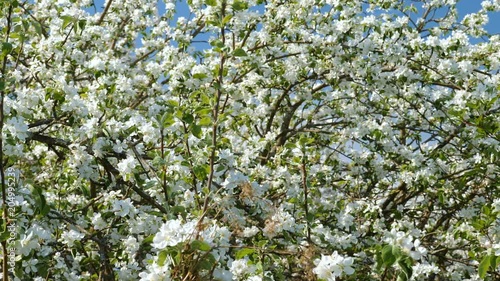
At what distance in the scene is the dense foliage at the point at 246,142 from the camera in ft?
9.68

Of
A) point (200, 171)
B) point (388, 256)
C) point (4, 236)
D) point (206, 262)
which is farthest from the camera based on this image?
point (200, 171)

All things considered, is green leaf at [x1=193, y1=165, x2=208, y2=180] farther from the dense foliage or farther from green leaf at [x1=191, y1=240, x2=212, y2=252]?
green leaf at [x1=191, y1=240, x2=212, y2=252]

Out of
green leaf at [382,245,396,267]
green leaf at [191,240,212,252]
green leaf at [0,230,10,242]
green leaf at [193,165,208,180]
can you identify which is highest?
green leaf at [193,165,208,180]

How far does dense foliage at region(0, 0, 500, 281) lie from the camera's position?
2.95 m

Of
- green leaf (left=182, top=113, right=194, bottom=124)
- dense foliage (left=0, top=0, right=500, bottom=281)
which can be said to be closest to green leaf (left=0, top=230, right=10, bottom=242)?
dense foliage (left=0, top=0, right=500, bottom=281)

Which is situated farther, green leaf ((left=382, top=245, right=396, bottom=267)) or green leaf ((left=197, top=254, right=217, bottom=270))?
green leaf ((left=197, top=254, right=217, bottom=270))

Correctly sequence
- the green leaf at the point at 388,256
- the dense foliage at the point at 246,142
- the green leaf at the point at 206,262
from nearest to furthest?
the green leaf at the point at 388,256 < the green leaf at the point at 206,262 < the dense foliage at the point at 246,142

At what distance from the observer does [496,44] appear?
601 centimetres

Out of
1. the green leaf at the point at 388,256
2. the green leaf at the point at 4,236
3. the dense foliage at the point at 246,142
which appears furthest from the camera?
the dense foliage at the point at 246,142

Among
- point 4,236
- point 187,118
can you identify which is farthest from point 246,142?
point 4,236

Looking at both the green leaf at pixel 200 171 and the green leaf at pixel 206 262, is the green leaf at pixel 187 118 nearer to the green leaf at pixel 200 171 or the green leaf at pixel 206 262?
the green leaf at pixel 200 171

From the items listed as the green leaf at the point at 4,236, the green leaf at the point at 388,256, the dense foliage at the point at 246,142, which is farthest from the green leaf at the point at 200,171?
the green leaf at the point at 388,256

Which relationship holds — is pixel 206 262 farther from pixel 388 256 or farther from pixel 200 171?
pixel 200 171

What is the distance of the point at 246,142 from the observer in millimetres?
5391
